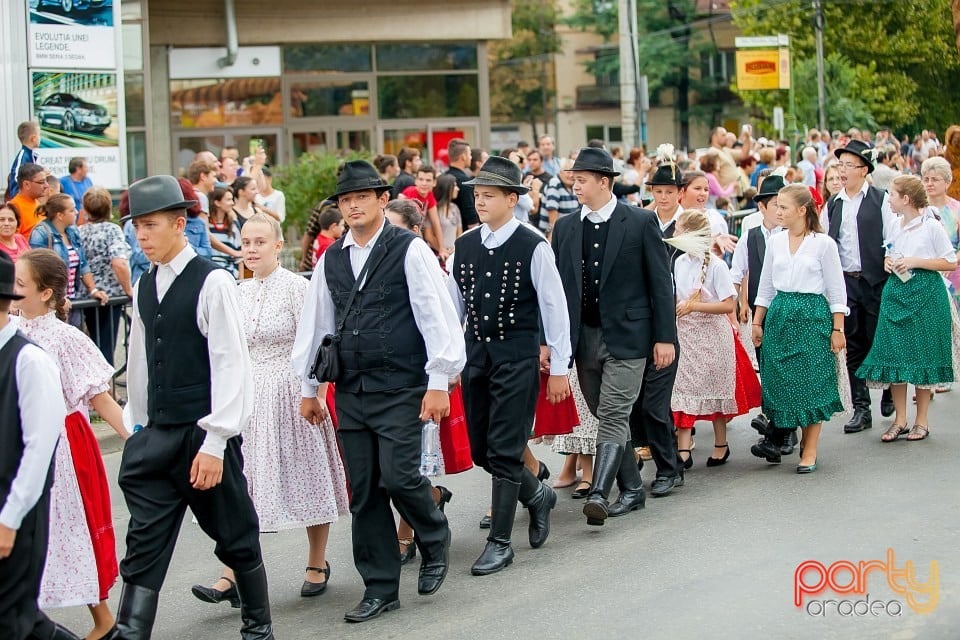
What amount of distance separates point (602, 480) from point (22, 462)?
12.2ft

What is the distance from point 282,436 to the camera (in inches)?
259

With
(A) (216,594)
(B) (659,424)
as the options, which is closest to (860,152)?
(B) (659,424)

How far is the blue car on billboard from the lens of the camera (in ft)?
55.6

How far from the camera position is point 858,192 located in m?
10.2

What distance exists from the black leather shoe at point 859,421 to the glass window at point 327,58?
21375 millimetres

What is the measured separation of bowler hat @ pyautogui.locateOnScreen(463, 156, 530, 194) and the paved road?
6.46ft

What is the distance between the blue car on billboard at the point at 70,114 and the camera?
17.0 metres

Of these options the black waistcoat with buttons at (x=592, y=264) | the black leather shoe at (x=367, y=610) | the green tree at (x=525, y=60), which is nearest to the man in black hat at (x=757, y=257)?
the black waistcoat with buttons at (x=592, y=264)

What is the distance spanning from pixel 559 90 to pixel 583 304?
64.8 m

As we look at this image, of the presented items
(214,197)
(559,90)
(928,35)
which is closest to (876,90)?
(928,35)

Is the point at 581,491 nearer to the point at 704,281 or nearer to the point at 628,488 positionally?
the point at 628,488

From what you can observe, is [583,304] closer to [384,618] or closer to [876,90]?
[384,618]

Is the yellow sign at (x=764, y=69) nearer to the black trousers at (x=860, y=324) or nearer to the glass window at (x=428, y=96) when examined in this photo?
the glass window at (x=428, y=96)

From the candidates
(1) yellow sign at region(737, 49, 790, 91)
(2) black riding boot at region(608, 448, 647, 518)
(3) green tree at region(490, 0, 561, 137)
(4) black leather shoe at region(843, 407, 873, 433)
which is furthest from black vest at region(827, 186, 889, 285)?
(3) green tree at region(490, 0, 561, 137)
